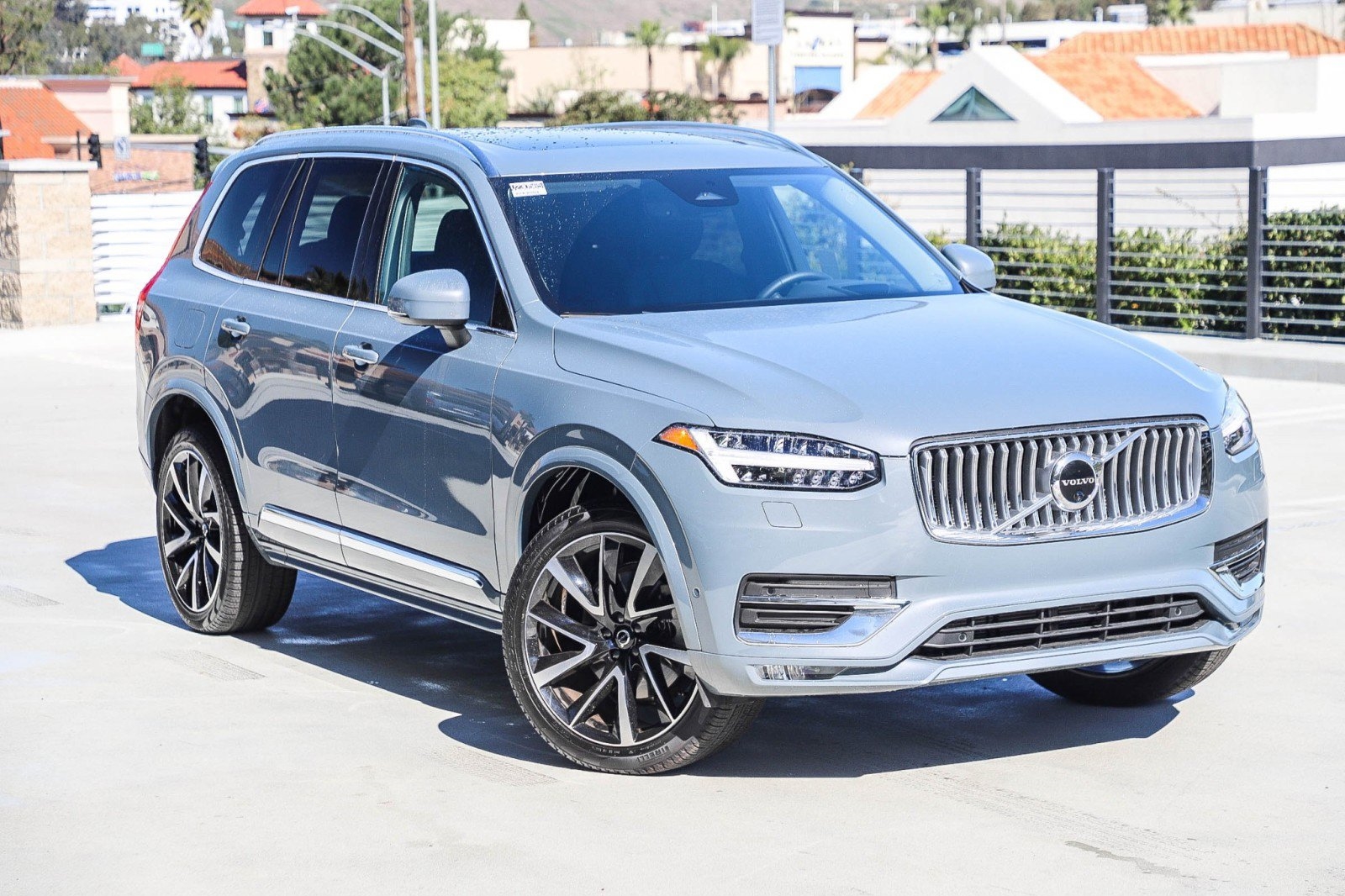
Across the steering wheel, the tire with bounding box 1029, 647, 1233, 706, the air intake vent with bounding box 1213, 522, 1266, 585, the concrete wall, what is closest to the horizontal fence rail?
the concrete wall

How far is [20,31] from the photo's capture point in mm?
125000

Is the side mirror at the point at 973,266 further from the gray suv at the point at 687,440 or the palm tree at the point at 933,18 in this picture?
the palm tree at the point at 933,18

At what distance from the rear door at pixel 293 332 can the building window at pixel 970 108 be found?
39.1m

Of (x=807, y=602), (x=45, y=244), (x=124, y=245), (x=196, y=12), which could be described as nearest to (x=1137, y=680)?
(x=807, y=602)

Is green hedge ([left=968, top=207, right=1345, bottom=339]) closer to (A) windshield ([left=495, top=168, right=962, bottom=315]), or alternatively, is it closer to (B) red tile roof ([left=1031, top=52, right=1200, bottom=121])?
(A) windshield ([left=495, top=168, right=962, bottom=315])

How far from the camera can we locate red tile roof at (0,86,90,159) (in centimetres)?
9689

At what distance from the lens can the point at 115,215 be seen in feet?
83.3

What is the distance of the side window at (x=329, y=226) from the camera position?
23.4 feet

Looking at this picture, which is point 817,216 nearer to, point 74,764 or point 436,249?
point 436,249

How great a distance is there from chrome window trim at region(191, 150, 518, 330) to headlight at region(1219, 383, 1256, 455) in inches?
85.4

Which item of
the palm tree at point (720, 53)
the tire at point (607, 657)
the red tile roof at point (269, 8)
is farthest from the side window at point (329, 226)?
the red tile roof at point (269, 8)

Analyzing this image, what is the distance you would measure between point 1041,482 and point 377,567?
97.6 inches

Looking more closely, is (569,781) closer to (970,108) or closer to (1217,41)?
(970,108)

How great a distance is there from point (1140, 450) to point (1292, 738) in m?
1.29
